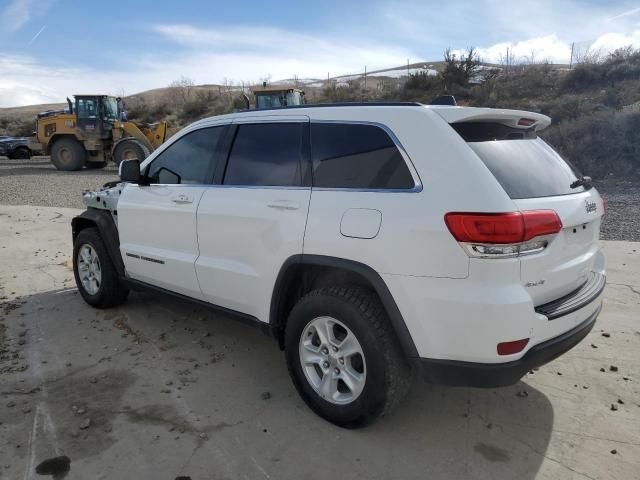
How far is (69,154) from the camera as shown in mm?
20797

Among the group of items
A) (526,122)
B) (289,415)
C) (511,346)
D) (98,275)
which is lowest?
(289,415)

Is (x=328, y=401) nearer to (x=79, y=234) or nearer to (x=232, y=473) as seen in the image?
(x=232, y=473)

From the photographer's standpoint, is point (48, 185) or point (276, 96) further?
point (276, 96)

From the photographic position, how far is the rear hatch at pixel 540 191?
2.62 meters

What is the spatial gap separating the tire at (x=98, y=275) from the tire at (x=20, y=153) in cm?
2835

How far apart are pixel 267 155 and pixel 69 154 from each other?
65.3 feet

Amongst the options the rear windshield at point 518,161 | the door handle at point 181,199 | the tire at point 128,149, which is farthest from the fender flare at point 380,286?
the tire at point 128,149

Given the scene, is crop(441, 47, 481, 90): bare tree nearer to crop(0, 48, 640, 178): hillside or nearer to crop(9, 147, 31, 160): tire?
crop(0, 48, 640, 178): hillside

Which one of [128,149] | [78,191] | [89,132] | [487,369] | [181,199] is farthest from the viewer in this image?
[89,132]

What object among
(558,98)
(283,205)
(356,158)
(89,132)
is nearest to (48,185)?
(89,132)

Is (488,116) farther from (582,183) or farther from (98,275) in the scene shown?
(98,275)

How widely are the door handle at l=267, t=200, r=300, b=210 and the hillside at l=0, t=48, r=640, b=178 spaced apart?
1259 centimetres

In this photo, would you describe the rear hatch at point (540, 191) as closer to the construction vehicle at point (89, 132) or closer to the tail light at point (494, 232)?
the tail light at point (494, 232)

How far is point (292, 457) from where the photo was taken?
2812 mm
